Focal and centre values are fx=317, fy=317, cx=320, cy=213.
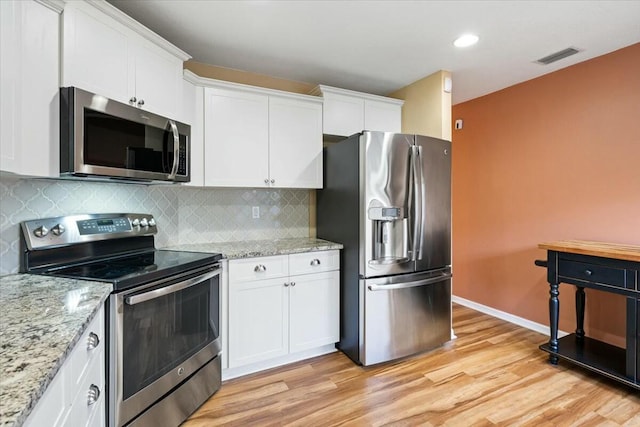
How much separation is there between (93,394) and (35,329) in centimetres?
44

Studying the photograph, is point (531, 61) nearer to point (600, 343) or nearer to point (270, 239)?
point (600, 343)

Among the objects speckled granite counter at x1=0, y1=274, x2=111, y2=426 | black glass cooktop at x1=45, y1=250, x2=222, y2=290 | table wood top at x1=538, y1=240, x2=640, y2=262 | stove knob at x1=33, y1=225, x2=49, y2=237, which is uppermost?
stove knob at x1=33, y1=225, x2=49, y2=237

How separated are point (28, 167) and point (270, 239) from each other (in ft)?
5.99

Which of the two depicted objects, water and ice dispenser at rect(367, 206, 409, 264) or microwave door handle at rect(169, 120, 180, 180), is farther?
water and ice dispenser at rect(367, 206, 409, 264)

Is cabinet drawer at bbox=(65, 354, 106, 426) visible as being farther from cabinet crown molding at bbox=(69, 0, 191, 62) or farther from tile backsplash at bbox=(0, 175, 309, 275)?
cabinet crown molding at bbox=(69, 0, 191, 62)

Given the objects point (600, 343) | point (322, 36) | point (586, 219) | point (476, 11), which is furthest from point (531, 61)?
point (600, 343)

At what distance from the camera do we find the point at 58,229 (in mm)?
1722

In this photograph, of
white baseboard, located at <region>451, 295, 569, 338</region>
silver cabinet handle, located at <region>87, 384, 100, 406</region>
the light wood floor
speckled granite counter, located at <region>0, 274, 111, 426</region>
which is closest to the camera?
speckled granite counter, located at <region>0, 274, 111, 426</region>

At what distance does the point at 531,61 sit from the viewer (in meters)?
2.69

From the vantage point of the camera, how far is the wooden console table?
6.59 feet

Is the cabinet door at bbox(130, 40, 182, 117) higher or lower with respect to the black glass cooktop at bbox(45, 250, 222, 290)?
higher

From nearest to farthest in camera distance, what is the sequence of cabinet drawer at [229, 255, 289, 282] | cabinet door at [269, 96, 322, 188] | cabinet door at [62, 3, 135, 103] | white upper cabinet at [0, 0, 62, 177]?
white upper cabinet at [0, 0, 62, 177]
cabinet door at [62, 3, 135, 103]
cabinet drawer at [229, 255, 289, 282]
cabinet door at [269, 96, 322, 188]

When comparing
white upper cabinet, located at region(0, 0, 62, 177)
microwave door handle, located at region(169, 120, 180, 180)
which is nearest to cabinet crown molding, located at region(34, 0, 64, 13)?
white upper cabinet, located at region(0, 0, 62, 177)

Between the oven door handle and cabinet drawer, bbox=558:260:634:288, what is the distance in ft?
8.23
